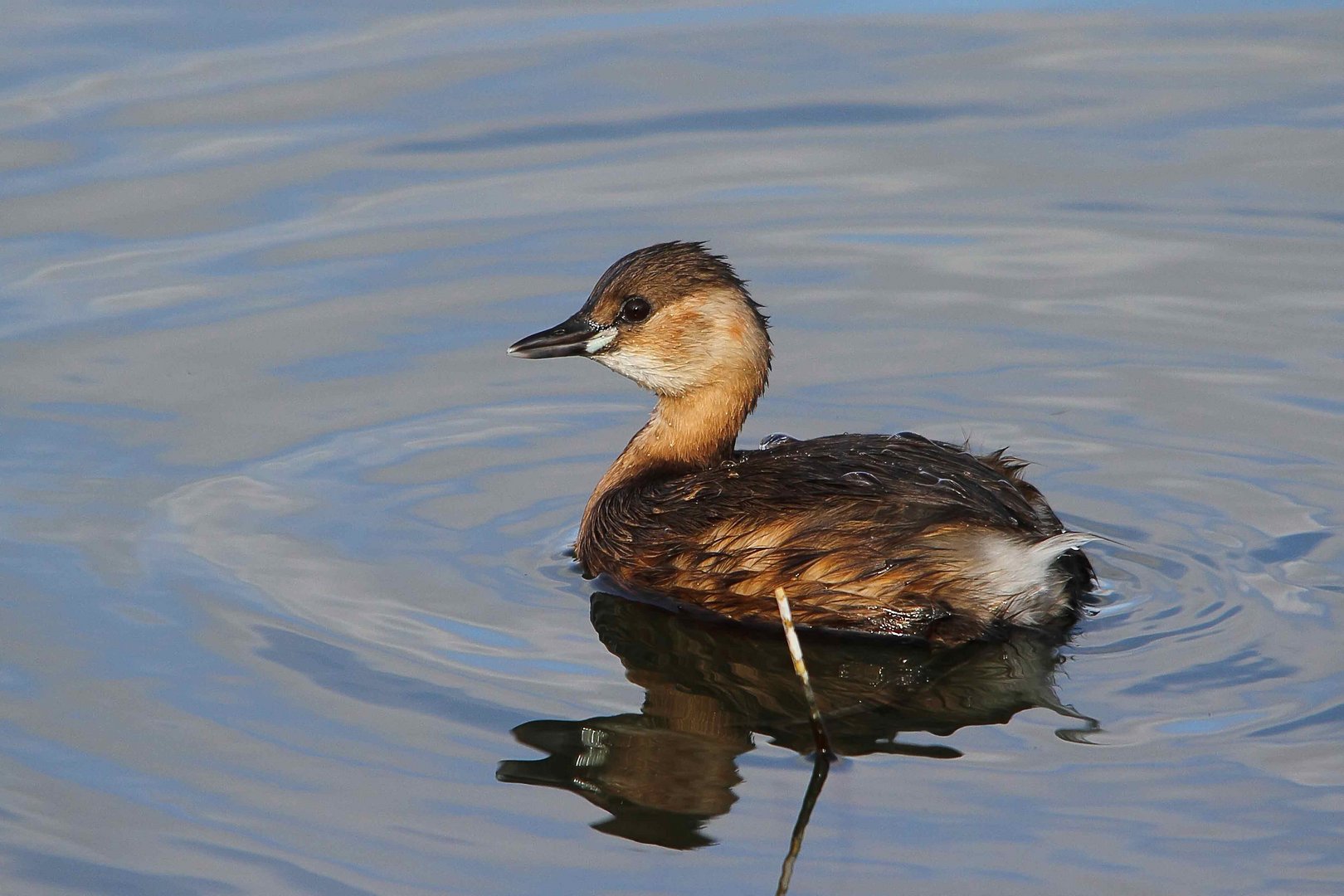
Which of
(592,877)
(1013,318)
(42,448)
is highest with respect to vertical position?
(1013,318)

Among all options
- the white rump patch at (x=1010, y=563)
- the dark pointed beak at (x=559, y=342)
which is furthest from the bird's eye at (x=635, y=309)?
the white rump patch at (x=1010, y=563)

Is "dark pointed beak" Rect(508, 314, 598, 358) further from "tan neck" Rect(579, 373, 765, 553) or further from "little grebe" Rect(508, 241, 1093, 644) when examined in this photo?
"tan neck" Rect(579, 373, 765, 553)

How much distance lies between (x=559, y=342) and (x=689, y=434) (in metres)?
0.55

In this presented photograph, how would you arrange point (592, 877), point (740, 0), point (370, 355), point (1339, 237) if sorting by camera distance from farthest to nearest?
1. point (740, 0)
2. point (1339, 237)
3. point (370, 355)
4. point (592, 877)

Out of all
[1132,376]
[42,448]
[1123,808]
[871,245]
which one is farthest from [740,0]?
[1123,808]

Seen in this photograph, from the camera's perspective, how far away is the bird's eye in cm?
669

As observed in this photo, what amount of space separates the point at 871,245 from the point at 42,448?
3.78 m

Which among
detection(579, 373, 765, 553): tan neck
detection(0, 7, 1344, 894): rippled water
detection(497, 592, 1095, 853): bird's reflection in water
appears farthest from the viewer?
detection(579, 373, 765, 553): tan neck

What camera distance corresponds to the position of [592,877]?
4598 millimetres

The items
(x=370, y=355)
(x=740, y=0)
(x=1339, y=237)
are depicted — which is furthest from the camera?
(x=740, y=0)

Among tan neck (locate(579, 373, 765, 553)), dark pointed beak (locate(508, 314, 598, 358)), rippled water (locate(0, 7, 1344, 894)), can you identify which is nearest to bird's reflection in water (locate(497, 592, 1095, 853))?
rippled water (locate(0, 7, 1344, 894))

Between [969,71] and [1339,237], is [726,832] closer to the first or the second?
[1339,237]

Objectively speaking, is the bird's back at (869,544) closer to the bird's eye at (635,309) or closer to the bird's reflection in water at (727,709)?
the bird's reflection in water at (727,709)

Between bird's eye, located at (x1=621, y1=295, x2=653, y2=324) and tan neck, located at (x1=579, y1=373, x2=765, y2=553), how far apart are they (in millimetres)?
294
